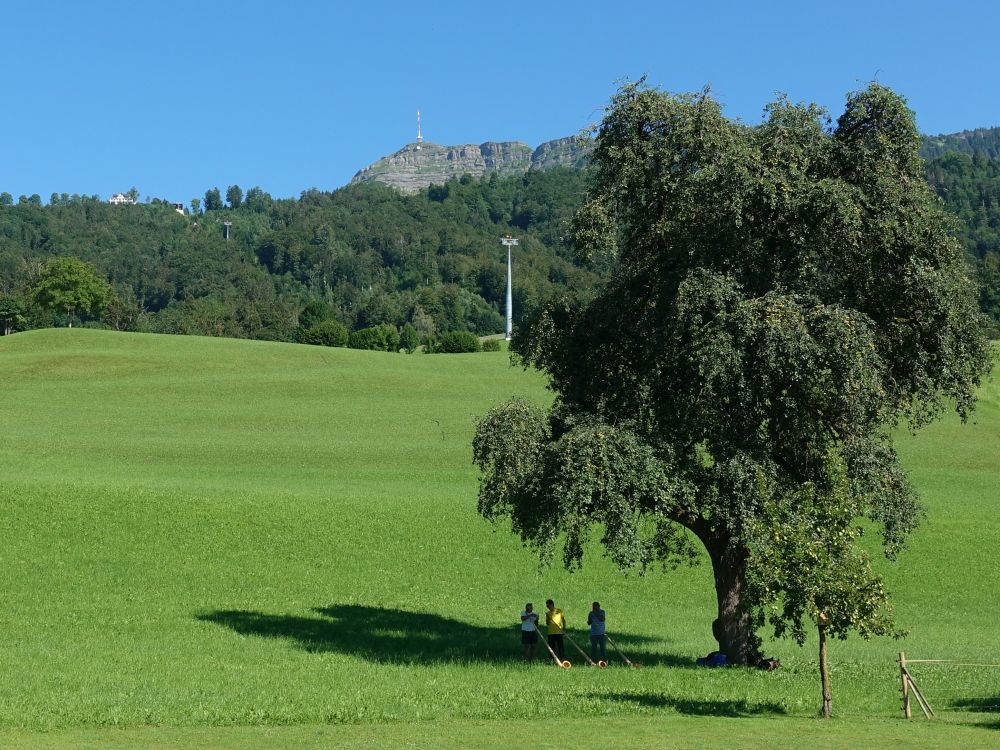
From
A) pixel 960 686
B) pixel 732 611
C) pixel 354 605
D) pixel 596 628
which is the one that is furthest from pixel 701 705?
pixel 354 605

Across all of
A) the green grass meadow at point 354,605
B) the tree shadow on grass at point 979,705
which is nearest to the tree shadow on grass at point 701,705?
the green grass meadow at point 354,605

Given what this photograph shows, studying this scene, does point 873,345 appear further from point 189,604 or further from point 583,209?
point 189,604

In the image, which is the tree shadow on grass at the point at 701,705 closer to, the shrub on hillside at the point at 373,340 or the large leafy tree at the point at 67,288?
the shrub on hillside at the point at 373,340

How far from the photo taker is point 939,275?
2950 centimetres

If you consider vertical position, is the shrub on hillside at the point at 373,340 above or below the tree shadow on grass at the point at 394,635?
above

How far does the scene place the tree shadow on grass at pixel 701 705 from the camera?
2484 centimetres

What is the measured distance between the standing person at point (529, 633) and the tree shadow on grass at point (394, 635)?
534 mm

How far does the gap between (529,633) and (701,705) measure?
24.9ft

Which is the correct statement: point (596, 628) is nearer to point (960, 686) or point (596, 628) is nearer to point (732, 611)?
point (732, 611)

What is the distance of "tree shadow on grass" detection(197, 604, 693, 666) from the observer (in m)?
32.4

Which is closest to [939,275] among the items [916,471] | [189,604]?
[189,604]

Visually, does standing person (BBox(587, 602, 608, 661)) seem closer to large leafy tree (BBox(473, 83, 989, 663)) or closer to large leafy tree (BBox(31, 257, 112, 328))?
large leafy tree (BBox(473, 83, 989, 663))

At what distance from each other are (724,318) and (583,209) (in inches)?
223

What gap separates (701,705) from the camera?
2544 cm
